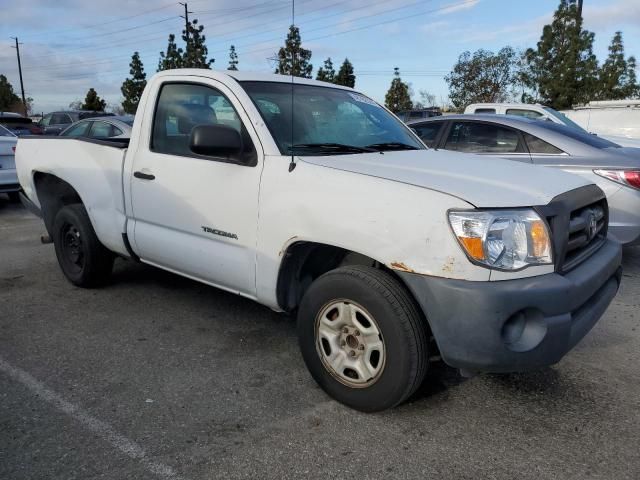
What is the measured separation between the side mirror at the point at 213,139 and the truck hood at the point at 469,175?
43 centimetres

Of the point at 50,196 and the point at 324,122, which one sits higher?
the point at 324,122

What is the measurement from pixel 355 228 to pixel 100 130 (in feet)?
27.1

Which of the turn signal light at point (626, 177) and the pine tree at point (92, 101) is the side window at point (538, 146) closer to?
the turn signal light at point (626, 177)

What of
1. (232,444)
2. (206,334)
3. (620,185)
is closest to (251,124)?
(206,334)

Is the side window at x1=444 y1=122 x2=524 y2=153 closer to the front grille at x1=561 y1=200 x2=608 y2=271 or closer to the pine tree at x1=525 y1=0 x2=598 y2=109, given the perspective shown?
the front grille at x1=561 y1=200 x2=608 y2=271

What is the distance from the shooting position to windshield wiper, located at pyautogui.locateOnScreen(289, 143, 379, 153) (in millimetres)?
3381

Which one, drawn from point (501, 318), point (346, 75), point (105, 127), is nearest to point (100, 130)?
point (105, 127)

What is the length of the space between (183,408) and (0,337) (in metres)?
1.82

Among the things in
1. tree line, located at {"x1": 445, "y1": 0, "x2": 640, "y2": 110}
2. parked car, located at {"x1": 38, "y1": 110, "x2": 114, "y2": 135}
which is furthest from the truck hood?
tree line, located at {"x1": 445, "y1": 0, "x2": 640, "y2": 110}

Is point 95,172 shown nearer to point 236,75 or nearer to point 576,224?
point 236,75

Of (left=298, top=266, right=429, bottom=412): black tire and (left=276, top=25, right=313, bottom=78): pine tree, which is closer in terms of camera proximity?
(left=298, top=266, right=429, bottom=412): black tire

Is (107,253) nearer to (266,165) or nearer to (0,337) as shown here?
(0,337)

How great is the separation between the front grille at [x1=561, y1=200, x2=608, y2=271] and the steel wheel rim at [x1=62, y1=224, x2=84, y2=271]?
392 cm

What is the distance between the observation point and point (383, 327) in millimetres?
2732
